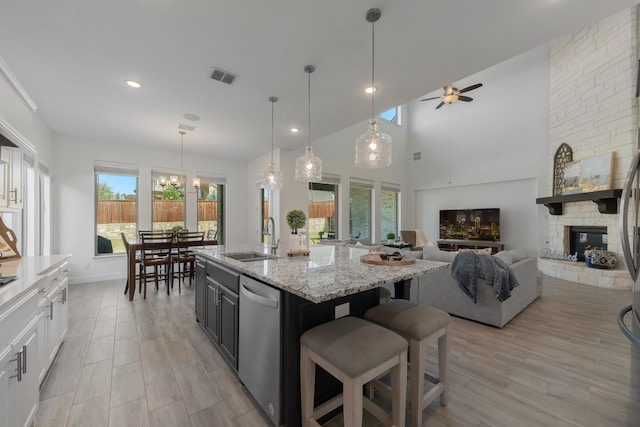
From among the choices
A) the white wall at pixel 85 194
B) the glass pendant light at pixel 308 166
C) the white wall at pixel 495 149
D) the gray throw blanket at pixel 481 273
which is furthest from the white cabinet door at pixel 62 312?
the white wall at pixel 495 149

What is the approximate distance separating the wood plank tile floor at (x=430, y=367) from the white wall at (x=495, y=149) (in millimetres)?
3875

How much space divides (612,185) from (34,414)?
304 inches

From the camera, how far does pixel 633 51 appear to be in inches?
170

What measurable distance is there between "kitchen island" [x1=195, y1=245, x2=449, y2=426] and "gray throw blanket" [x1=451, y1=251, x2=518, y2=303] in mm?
1166

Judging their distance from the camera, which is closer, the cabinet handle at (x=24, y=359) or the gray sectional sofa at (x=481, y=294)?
the cabinet handle at (x=24, y=359)

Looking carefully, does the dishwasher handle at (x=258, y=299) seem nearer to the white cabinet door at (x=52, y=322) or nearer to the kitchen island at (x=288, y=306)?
the kitchen island at (x=288, y=306)

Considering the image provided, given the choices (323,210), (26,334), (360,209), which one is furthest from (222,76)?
(360,209)

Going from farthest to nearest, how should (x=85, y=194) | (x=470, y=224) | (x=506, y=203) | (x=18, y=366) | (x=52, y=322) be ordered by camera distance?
(x=470, y=224)
(x=506, y=203)
(x=85, y=194)
(x=52, y=322)
(x=18, y=366)

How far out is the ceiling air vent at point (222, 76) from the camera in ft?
8.67

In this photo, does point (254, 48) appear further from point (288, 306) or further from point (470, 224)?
point (470, 224)

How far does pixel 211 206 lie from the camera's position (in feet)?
20.8

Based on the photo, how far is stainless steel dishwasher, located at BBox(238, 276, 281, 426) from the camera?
148cm

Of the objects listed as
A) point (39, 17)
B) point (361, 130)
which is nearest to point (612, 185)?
point (361, 130)

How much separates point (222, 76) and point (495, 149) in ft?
23.0
